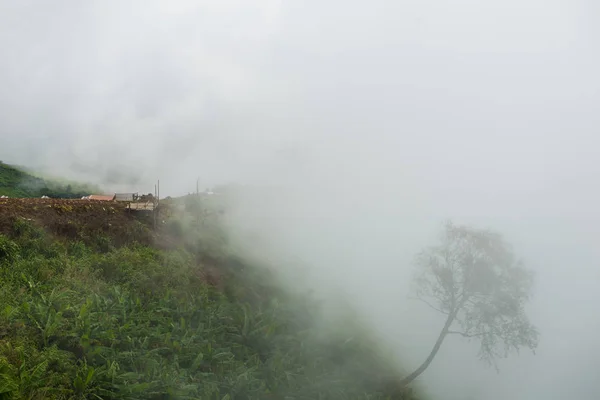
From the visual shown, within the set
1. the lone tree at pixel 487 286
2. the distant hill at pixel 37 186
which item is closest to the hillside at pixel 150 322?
the lone tree at pixel 487 286

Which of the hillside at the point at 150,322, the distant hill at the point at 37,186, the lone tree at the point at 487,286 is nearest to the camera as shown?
the hillside at the point at 150,322

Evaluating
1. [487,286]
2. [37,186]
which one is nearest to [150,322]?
[487,286]

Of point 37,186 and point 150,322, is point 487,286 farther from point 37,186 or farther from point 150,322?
point 37,186

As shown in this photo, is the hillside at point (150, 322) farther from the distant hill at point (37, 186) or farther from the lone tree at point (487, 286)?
the distant hill at point (37, 186)

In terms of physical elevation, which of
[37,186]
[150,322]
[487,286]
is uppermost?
[37,186]

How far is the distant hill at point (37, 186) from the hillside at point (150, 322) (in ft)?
107

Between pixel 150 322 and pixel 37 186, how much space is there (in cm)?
4726

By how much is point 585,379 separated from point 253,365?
65.6m

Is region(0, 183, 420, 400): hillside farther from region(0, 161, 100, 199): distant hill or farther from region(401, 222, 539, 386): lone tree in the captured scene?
region(0, 161, 100, 199): distant hill

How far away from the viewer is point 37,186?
49719 mm

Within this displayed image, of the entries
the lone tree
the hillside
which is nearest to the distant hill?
the hillside

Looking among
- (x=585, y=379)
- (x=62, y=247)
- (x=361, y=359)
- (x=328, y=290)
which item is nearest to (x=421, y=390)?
(x=361, y=359)

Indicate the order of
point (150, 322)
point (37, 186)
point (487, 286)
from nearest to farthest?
point (150, 322), point (487, 286), point (37, 186)

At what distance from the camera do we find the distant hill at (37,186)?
47125 mm
